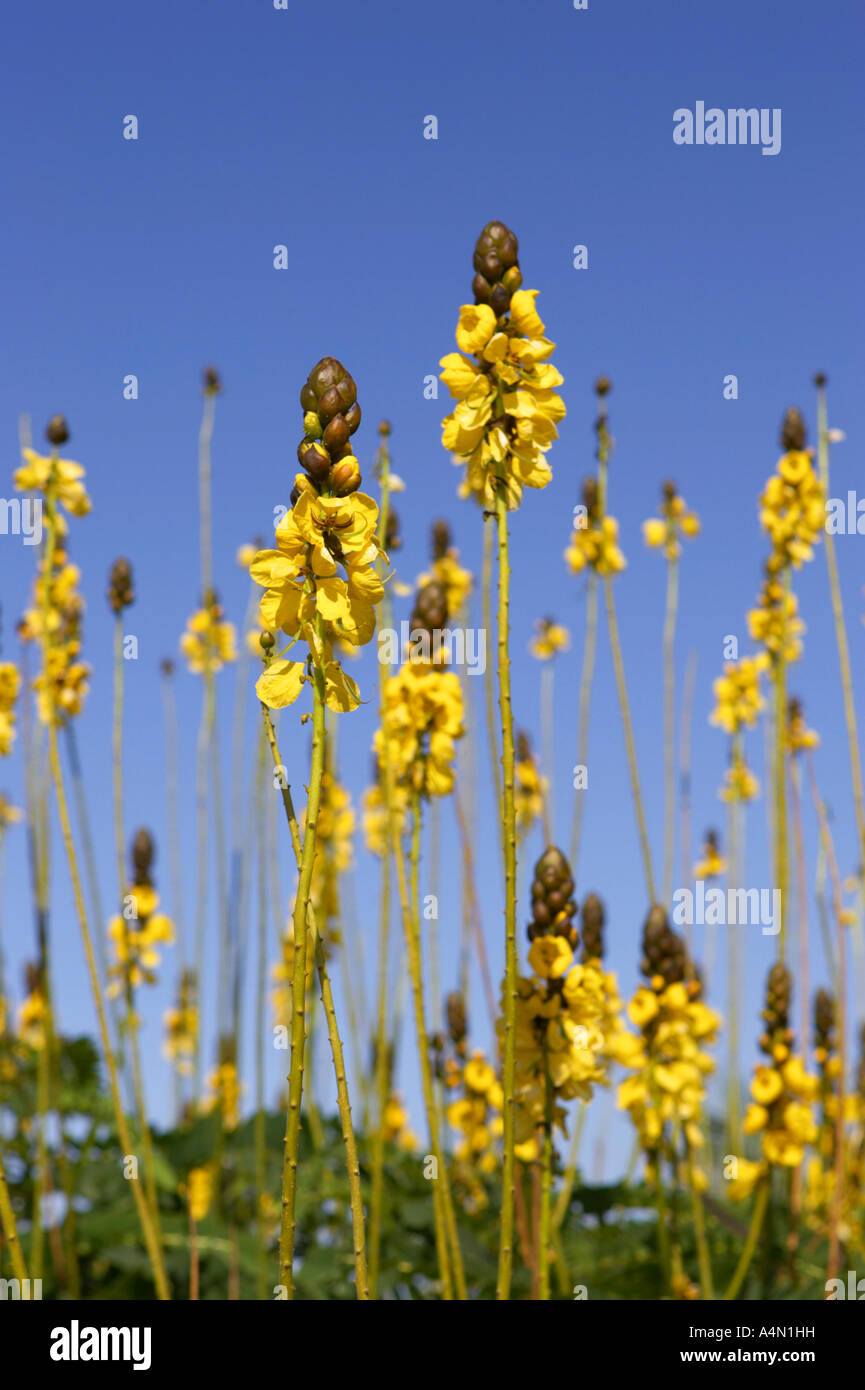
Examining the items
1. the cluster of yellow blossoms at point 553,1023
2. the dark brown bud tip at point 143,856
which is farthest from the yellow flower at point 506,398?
the dark brown bud tip at point 143,856

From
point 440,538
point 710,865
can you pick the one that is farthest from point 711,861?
point 440,538

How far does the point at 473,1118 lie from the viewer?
11.0 ft

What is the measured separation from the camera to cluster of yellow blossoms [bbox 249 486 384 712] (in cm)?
117

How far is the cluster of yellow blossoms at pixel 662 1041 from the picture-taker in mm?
2469

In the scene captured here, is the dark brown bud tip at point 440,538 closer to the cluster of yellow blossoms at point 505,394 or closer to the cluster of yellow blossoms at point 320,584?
the cluster of yellow blossoms at point 505,394

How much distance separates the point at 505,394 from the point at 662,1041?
4.89ft

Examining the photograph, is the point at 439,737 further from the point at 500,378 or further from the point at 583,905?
the point at 500,378

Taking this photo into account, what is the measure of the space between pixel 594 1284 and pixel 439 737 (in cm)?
152

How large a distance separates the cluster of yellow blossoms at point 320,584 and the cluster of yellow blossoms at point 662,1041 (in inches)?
59.1

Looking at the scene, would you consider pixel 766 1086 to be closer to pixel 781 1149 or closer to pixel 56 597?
pixel 781 1149

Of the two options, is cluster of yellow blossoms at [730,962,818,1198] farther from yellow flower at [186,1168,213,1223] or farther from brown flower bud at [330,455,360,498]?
brown flower bud at [330,455,360,498]

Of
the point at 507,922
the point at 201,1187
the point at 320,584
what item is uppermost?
the point at 320,584

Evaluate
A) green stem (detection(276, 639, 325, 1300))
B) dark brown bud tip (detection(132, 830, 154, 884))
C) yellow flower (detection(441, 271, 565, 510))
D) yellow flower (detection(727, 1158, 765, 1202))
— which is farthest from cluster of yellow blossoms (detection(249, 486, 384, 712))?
dark brown bud tip (detection(132, 830, 154, 884))
